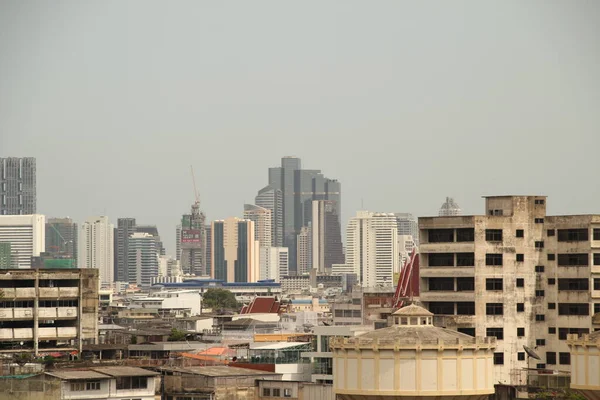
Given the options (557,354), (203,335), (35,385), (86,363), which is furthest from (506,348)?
(203,335)

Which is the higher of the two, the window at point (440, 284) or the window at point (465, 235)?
the window at point (465, 235)

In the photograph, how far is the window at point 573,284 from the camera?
122812 mm

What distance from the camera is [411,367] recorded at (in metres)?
74.0

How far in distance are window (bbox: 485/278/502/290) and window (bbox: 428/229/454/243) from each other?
4.00m

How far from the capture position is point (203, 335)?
187250 millimetres

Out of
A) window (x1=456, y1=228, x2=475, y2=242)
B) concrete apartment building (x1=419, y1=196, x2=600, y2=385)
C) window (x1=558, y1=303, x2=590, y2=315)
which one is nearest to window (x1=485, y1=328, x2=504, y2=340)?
concrete apartment building (x1=419, y1=196, x2=600, y2=385)

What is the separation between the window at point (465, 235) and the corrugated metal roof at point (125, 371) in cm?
2466

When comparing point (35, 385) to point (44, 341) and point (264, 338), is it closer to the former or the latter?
point (44, 341)

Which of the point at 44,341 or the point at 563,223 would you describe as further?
the point at 44,341

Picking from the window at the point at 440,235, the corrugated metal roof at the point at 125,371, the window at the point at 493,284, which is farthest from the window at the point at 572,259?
the corrugated metal roof at the point at 125,371

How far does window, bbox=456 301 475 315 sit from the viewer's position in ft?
405

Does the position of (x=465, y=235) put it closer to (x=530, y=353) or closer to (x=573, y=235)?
(x=573, y=235)

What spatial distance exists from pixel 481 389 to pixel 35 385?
26.7 meters

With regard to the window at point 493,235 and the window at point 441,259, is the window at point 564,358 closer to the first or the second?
the window at point 493,235
